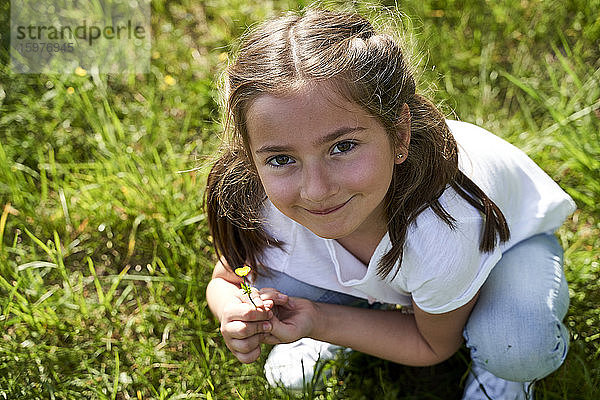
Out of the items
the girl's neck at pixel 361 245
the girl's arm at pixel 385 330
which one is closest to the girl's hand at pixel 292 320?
the girl's arm at pixel 385 330

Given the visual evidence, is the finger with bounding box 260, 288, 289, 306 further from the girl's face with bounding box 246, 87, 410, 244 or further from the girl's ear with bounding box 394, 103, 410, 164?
the girl's ear with bounding box 394, 103, 410, 164

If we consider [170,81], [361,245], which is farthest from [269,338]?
[170,81]

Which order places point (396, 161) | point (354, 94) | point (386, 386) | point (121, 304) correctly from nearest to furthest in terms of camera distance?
1. point (354, 94)
2. point (396, 161)
3. point (386, 386)
4. point (121, 304)

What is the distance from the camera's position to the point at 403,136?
1351 millimetres

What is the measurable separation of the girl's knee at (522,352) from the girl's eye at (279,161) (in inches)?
24.9

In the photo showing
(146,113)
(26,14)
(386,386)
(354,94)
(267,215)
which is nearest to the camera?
(354,94)

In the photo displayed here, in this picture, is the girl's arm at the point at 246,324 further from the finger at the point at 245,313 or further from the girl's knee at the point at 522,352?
the girl's knee at the point at 522,352

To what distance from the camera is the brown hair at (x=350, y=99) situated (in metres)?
1.25

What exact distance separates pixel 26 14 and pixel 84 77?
15.6 inches

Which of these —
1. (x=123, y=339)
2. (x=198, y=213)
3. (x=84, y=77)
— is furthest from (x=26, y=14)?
(x=123, y=339)

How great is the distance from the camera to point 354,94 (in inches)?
49.2

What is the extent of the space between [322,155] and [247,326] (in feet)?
1.42

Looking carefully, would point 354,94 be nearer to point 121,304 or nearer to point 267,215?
point 267,215

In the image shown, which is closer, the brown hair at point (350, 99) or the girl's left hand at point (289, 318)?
the brown hair at point (350, 99)
